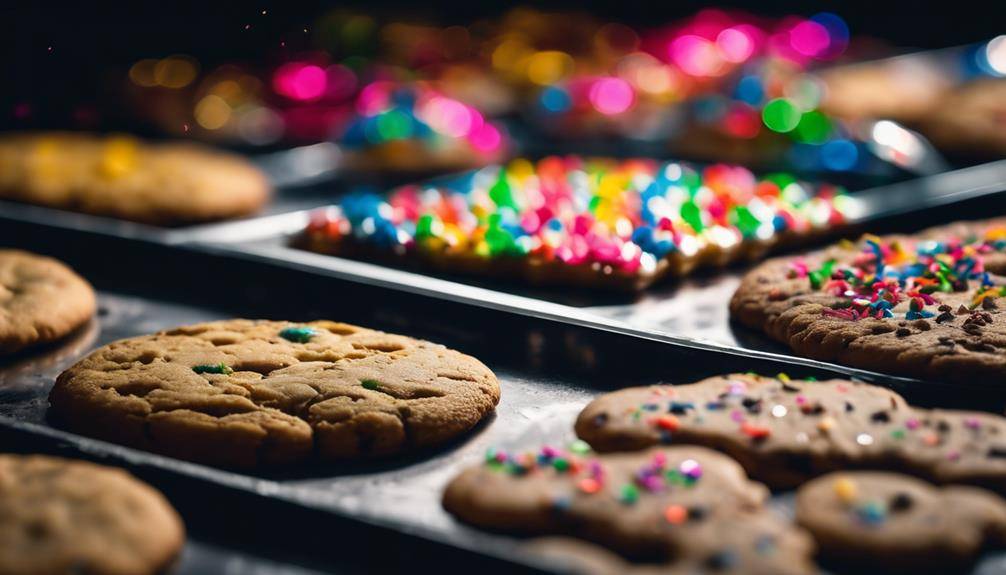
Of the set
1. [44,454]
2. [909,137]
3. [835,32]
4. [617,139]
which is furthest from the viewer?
[835,32]

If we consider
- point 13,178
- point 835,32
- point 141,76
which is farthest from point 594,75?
point 13,178

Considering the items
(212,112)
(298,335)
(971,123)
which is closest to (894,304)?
(298,335)

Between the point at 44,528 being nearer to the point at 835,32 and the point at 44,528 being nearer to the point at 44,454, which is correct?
the point at 44,454

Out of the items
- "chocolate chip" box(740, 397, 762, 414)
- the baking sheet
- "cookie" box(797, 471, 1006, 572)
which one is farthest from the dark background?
"cookie" box(797, 471, 1006, 572)

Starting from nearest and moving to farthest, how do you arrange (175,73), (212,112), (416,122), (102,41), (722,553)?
1. (722,553)
2. (102,41)
3. (416,122)
4. (175,73)
5. (212,112)

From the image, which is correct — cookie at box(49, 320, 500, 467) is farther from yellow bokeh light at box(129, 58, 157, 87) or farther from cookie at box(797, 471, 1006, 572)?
yellow bokeh light at box(129, 58, 157, 87)

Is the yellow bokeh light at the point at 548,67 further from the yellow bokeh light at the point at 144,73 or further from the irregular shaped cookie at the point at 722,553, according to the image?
the irregular shaped cookie at the point at 722,553

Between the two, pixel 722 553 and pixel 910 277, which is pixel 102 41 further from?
pixel 722 553
